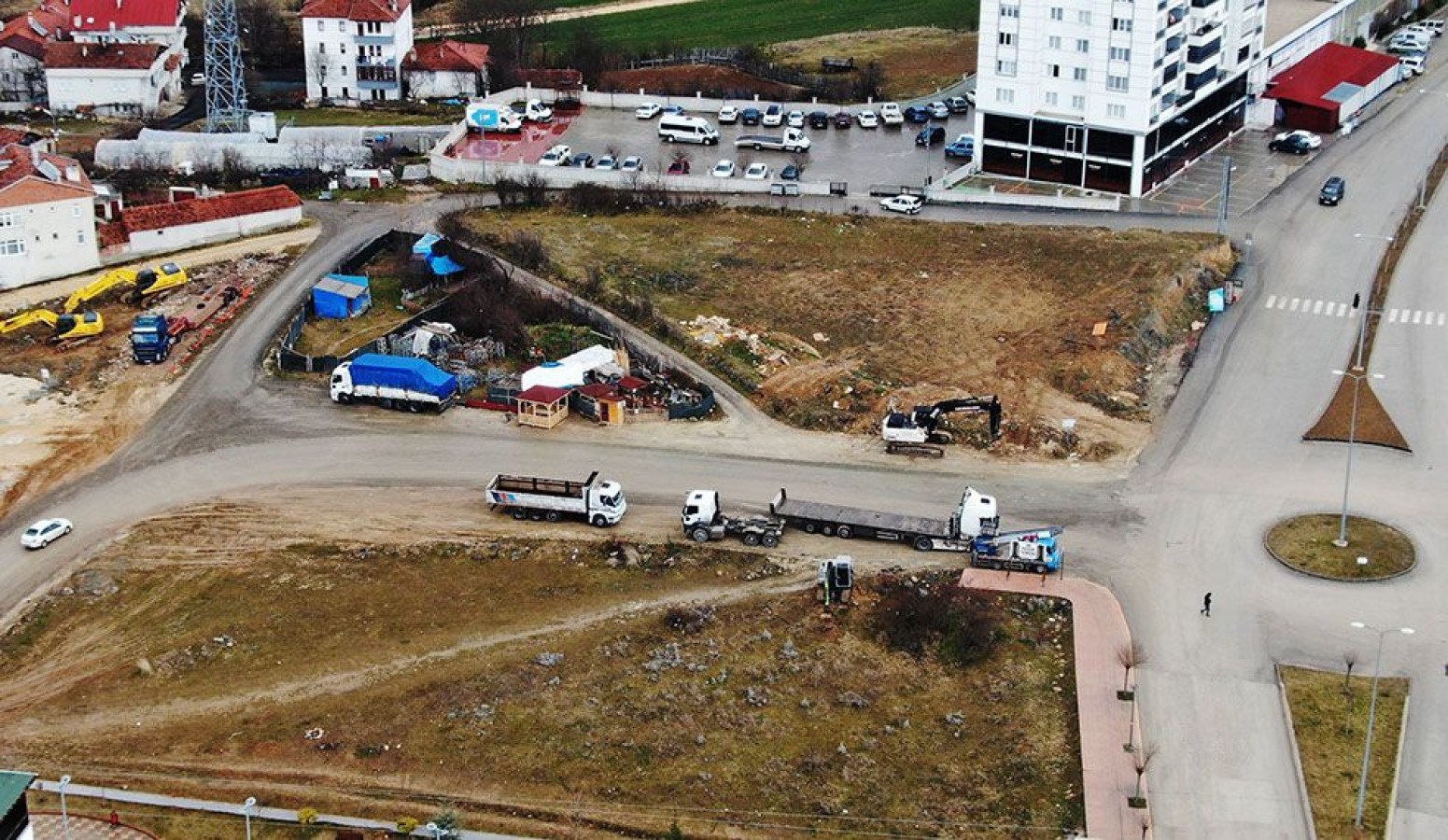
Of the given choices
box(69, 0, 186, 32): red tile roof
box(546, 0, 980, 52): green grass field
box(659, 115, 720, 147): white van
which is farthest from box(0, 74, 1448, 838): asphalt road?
box(546, 0, 980, 52): green grass field

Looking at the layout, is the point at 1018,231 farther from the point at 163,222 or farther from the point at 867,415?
the point at 163,222

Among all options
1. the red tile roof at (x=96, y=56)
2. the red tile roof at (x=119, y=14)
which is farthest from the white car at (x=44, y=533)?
the red tile roof at (x=119, y=14)

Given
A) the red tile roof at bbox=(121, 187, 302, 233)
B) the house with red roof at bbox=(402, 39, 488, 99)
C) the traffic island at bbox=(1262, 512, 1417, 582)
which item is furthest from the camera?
the house with red roof at bbox=(402, 39, 488, 99)

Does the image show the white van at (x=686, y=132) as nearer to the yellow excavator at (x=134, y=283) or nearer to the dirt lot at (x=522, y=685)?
the yellow excavator at (x=134, y=283)

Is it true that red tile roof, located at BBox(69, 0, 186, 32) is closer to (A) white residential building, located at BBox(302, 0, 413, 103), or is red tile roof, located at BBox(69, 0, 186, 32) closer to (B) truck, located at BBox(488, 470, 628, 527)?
(A) white residential building, located at BBox(302, 0, 413, 103)

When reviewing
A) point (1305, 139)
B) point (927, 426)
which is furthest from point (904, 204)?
point (927, 426)
